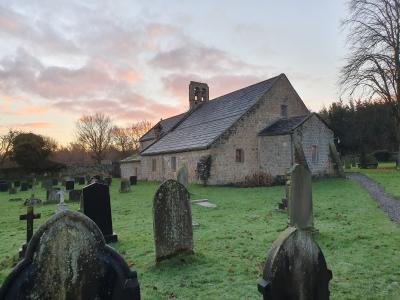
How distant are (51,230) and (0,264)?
196 inches

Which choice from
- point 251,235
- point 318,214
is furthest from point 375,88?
point 251,235

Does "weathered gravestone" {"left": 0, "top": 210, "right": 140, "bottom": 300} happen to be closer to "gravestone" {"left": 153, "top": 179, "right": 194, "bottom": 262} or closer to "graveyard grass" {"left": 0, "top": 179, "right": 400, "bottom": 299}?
"graveyard grass" {"left": 0, "top": 179, "right": 400, "bottom": 299}

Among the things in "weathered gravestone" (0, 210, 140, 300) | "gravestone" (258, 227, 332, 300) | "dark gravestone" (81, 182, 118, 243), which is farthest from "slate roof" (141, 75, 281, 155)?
"weathered gravestone" (0, 210, 140, 300)

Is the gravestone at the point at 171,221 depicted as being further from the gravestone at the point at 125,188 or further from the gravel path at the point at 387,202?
the gravestone at the point at 125,188

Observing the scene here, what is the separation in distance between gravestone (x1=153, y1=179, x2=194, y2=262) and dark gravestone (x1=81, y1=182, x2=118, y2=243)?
2.24 m

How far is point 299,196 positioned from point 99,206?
486cm

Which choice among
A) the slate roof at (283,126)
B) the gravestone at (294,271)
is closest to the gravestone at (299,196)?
the gravestone at (294,271)

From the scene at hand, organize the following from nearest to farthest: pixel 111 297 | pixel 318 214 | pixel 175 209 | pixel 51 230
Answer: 1. pixel 51 230
2. pixel 111 297
3. pixel 175 209
4. pixel 318 214

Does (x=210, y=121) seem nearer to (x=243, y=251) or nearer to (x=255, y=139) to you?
(x=255, y=139)

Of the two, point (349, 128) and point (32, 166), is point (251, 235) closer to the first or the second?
point (32, 166)

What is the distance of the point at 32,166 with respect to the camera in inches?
1647

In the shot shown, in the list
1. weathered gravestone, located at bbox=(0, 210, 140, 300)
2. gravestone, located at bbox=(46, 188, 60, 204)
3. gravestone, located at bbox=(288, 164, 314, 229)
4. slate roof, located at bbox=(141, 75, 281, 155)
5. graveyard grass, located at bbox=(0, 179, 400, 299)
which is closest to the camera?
weathered gravestone, located at bbox=(0, 210, 140, 300)

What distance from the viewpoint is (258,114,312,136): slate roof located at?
23756mm

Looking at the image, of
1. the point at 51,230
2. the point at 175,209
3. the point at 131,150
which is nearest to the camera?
the point at 51,230
